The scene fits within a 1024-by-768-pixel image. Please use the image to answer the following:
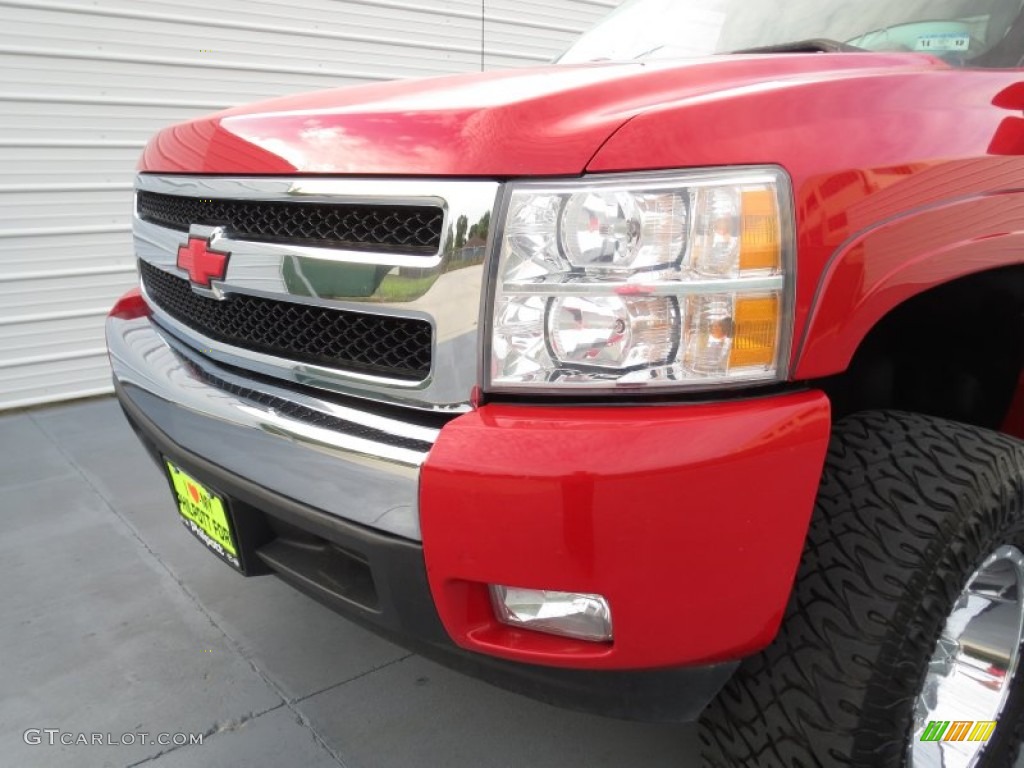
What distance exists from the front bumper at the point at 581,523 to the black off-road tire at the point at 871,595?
0.11m

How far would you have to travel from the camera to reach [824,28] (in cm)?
187

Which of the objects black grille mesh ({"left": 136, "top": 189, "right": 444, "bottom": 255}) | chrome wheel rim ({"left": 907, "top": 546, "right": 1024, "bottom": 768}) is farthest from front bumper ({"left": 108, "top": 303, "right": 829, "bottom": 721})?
chrome wheel rim ({"left": 907, "top": 546, "right": 1024, "bottom": 768})

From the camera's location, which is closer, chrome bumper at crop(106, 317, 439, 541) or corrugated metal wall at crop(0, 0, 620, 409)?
chrome bumper at crop(106, 317, 439, 541)

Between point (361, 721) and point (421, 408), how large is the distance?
39.9 inches

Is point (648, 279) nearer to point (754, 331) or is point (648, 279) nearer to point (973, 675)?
point (754, 331)

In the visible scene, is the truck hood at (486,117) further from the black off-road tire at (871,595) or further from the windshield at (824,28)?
the black off-road tire at (871,595)

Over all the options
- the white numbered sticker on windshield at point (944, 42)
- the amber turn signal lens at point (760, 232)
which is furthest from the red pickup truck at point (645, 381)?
the white numbered sticker on windshield at point (944, 42)

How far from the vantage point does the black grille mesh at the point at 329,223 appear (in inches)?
47.1

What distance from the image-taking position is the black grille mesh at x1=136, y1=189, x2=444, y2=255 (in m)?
1.20

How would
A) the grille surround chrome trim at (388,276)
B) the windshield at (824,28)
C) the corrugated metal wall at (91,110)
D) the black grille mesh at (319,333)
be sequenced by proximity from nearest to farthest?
1. the grille surround chrome trim at (388,276)
2. the black grille mesh at (319,333)
3. the windshield at (824,28)
4. the corrugated metal wall at (91,110)

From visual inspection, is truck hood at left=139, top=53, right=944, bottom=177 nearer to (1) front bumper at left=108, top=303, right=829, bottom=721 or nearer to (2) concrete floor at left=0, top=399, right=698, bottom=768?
(1) front bumper at left=108, top=303, right=829, bottom=721

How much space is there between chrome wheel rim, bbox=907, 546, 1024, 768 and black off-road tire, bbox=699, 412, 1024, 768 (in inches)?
9.6

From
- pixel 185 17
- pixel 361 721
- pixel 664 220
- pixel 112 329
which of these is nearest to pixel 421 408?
pixel 664 220

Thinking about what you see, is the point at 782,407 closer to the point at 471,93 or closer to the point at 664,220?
the point at 664,220
